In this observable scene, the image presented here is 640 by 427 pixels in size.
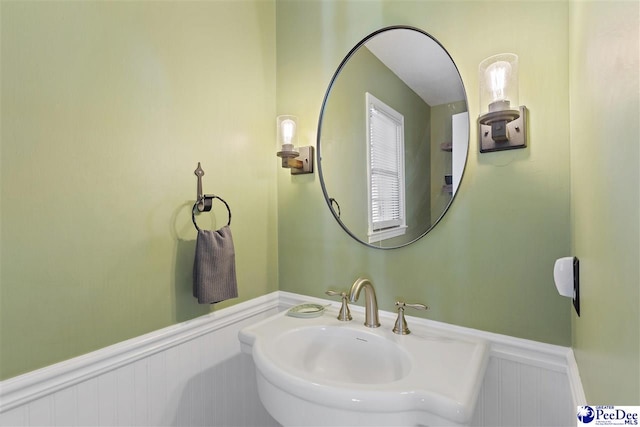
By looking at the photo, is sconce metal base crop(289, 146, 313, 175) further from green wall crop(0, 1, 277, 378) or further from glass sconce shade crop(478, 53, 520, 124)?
glass sconce shade crop(478, 53, 520, 124)

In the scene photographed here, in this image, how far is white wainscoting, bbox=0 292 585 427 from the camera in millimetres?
848

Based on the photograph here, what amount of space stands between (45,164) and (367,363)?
1.09m

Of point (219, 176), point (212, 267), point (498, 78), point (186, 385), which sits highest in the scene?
point (498, 78)

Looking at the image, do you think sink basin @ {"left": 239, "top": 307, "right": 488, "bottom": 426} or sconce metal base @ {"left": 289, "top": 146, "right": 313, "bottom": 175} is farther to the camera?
sconce metal base @ {"left": 289, "top": 146, "right": 313, "bottom": 175}

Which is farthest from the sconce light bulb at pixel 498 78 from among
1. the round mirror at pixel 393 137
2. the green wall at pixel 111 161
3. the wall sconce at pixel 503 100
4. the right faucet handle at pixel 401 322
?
the green wall at pixel 111 161

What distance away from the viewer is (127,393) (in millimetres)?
1003

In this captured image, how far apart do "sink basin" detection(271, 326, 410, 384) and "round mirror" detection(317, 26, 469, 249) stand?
352 mm

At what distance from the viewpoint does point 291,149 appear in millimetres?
1383

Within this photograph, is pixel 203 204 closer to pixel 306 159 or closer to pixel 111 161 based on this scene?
pixel 111 161

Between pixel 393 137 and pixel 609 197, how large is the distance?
783mm

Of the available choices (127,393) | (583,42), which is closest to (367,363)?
(127,393)

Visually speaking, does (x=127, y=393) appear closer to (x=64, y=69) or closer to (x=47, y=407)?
(x=47, y=407)

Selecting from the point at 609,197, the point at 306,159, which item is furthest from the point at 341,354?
the point at 609,197

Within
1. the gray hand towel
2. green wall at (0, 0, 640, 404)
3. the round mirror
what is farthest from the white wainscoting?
the round mirror
